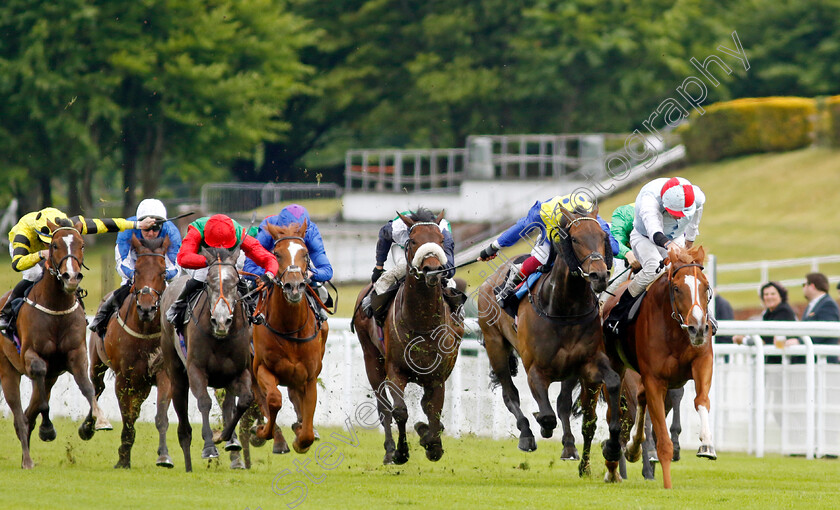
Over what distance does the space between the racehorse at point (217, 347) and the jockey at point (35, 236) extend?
1043mm

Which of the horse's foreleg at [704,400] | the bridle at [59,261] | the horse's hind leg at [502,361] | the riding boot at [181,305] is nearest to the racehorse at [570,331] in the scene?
the horse's foreleg at [704,400]

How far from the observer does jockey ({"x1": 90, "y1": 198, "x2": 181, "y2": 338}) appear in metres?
10.9

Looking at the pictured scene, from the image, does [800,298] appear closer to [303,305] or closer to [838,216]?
[838,216]

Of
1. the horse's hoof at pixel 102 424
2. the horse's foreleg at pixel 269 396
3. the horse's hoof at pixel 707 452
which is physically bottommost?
the horse's hoof at pixel 102 424

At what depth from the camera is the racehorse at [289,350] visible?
9.38 meters

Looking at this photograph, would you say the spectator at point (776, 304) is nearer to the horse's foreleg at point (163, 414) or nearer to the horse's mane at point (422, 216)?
the horse's mane at point (422, 216)

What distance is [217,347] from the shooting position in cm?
967

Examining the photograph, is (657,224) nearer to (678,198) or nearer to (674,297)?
(678,198)

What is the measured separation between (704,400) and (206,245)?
12.4ft

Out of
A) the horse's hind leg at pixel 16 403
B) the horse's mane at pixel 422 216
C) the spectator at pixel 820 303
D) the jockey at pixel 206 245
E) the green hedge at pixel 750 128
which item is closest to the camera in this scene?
the horse's mane at pixel 422 216

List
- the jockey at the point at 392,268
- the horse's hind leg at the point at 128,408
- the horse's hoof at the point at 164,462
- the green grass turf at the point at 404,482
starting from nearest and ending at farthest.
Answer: the green grass turf at the point at 404,482 → the jockey at the point at 392,268 → the horse's hoof at the point at 164,462 → the horse's hind leg at the point at 128,408

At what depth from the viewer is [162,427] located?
1047cm

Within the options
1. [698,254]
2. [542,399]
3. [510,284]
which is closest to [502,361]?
[510,284]

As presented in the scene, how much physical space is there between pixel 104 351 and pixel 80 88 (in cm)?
1648
